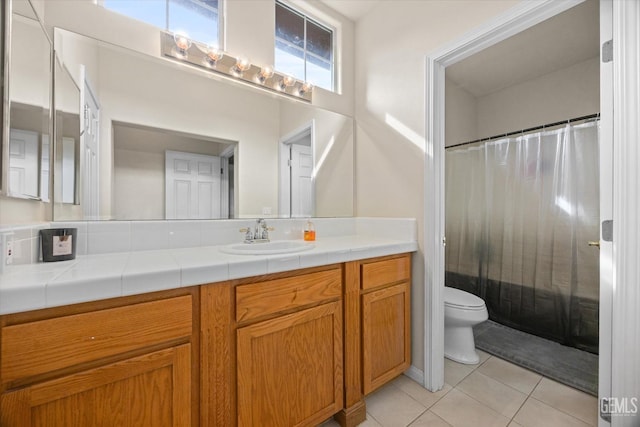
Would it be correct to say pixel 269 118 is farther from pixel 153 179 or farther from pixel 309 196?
pixel 153 179

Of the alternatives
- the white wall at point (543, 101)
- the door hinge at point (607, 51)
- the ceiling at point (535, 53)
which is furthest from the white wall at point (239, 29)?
the white wall at point (543, 101)

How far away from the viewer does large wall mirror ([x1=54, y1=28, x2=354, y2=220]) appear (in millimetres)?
1204

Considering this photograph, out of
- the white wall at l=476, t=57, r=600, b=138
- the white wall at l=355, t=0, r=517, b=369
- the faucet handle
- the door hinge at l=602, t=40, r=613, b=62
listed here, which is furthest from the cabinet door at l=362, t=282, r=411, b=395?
the white wall at l=476, t=57, r=600, b=138

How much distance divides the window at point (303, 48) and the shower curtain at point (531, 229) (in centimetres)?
164

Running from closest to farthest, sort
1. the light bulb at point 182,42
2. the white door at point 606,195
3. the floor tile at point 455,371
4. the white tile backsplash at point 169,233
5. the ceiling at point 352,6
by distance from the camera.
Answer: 1. the white tile backsplash at point 169,233
2. the white door at point 606,195
3. the light bulb at point 182,42
4. the floor tile at point 455,371
5. the ceiling at point 352,6

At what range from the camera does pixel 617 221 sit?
3.43 feet

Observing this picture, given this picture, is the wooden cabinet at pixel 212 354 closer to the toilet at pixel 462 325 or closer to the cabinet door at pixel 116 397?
the cabinet door at pixel 116 397

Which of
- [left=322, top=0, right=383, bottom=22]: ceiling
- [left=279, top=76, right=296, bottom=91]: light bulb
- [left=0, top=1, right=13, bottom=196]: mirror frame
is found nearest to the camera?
[left=0, top=1, right=13, bottom=196]: mirror frame

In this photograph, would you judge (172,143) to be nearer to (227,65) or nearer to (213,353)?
(227,65)

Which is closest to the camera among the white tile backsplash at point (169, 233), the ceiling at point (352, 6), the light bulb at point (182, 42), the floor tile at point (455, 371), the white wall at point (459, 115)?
the white tile backsplash at point (169, 233)

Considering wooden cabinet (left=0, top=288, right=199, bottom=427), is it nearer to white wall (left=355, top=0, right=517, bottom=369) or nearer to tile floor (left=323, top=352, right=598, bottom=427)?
tile floor (left=323, top=352, right=598, bottom=427)

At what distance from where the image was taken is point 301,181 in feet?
6.25

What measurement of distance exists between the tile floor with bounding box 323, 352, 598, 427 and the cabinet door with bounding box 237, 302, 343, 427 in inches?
11.7

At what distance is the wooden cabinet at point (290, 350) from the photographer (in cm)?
99
